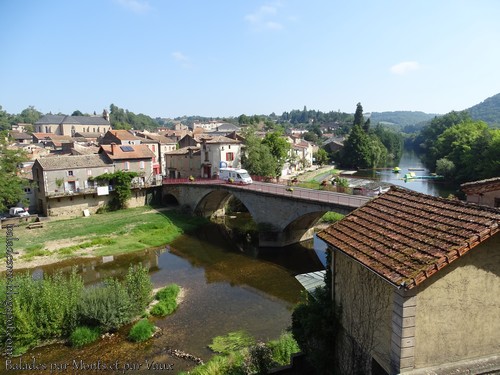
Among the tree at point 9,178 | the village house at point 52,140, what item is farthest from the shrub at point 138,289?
the village house at point 52,140

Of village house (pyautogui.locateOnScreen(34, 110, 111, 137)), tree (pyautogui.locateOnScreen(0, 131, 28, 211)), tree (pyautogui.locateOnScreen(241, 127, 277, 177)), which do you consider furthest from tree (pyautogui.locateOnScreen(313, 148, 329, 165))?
village house (pyautogui.locateOnScreen(34, 110, 111, 137))

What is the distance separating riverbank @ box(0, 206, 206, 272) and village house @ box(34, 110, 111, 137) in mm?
87869

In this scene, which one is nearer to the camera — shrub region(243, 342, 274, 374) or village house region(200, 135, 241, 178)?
shrub region(243, 342, 274, 374)

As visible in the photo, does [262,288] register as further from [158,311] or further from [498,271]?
[498,271]

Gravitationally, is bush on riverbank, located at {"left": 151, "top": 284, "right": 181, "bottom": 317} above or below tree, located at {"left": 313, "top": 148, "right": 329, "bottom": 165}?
below

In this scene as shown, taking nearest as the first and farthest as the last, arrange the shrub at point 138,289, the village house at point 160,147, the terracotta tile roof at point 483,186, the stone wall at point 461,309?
the stone wall at point 461,309
the terracotta tile roof at point 483,186
the shrub at point 138,289
the village house at point 160,147

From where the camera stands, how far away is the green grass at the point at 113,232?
3409cm

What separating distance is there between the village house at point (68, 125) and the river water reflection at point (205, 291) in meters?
98.9

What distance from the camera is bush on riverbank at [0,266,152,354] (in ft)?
57.9

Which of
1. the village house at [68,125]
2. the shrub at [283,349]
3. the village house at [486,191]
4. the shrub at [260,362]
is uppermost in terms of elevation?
the village house at [68,125]

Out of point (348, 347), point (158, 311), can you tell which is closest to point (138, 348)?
point (158, 311)

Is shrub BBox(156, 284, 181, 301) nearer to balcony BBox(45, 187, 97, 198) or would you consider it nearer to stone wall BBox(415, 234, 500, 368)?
stone wall BBox(415, 234, 500, 368)

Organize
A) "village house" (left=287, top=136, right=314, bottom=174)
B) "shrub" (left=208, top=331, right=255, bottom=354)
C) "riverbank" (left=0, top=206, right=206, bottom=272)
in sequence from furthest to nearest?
1. "village house" (left=287, top=136, right=314, bottom=174)
2. "riverbank" (left=0, top=206, right=206, bottom=272)
3. "shrub" (left=208, top=331, right=255, bottom=354)

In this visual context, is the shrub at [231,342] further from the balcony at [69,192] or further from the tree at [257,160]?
the tree at [257,160]
